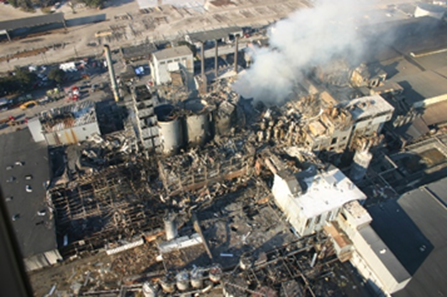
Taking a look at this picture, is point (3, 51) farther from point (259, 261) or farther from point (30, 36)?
point (259, 261)

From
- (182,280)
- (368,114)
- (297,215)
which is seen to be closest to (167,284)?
(182,280)

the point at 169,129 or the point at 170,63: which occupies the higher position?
the point at 169,129

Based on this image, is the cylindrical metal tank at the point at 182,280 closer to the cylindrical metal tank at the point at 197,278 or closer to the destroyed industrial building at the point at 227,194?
the destroyed industrial building at the point at 227,194

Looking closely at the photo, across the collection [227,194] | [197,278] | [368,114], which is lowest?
[227,194]

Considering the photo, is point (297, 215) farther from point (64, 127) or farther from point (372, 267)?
point (64, 127)

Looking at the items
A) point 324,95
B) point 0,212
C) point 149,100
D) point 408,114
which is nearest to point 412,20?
point 408,114

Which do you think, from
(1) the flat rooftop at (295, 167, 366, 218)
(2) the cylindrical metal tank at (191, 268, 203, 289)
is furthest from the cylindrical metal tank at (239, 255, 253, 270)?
(1) the flat rooftop at (295, 167, 366, 218)

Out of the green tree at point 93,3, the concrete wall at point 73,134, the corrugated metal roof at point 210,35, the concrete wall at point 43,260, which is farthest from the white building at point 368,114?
the green tree at point 93,3
